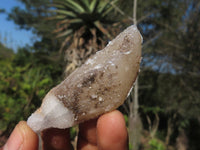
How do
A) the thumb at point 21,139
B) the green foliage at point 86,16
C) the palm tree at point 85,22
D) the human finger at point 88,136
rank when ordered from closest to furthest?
the thumb at point 21,139, the human finger at point 88,136, the palm tree at point 85,22, the green foliage at point 86,16

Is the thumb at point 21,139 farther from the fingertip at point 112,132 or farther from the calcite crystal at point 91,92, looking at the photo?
the fingertip at point 112,132

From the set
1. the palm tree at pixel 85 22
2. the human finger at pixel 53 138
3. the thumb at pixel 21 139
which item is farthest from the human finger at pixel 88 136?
the palm tree at pixel 85 22

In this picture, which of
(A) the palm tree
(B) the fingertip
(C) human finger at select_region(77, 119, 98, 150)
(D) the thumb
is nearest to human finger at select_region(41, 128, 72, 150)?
(C) human finger at select_region(77, 119, 98, 150)

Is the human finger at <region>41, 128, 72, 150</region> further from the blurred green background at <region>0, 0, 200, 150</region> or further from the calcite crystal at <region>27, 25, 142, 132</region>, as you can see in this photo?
the blurred green background at <region>0, 0, 200, 150</region>

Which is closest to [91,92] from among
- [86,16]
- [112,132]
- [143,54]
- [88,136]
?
[112,132]

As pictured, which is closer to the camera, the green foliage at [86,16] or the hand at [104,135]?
the hand at [104,135]

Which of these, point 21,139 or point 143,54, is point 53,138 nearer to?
point 21,139
